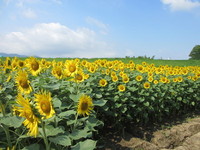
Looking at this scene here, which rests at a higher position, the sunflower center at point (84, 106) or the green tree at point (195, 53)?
the green tree at point (195, 53)

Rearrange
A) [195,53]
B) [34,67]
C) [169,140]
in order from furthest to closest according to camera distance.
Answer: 1. [195,53]
2. [169,140]
3. [34,67]

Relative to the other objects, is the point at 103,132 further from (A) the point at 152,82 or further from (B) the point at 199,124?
(B) the point at 199,124

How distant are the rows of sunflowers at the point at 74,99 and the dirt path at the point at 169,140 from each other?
390 millimetres

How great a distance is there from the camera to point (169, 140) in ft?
14.4

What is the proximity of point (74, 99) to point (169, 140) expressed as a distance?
2884mm

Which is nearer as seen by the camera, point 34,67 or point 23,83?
point 23,83

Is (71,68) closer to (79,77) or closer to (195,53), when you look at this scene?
(79,77)

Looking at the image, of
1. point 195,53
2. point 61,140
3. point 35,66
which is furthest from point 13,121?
point 195,53

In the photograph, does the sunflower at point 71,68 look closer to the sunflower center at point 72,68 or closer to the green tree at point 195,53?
the sunflower center at point 72,68

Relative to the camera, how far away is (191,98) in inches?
256

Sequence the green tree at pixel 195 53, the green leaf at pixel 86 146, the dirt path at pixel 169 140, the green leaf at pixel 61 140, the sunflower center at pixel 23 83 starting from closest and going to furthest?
the green leaf at pixel 86 146 → the green leaf at pixel 61 140 → the sunflower center at pixel 23 83 → the dirt path at pixel 169 140 → the green tree at pixel 195 53

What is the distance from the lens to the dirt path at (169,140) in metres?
3.78

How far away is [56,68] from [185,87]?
189 inches

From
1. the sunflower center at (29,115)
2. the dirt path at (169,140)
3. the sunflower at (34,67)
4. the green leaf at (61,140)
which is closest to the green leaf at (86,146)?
the green leaf at (61,140)
